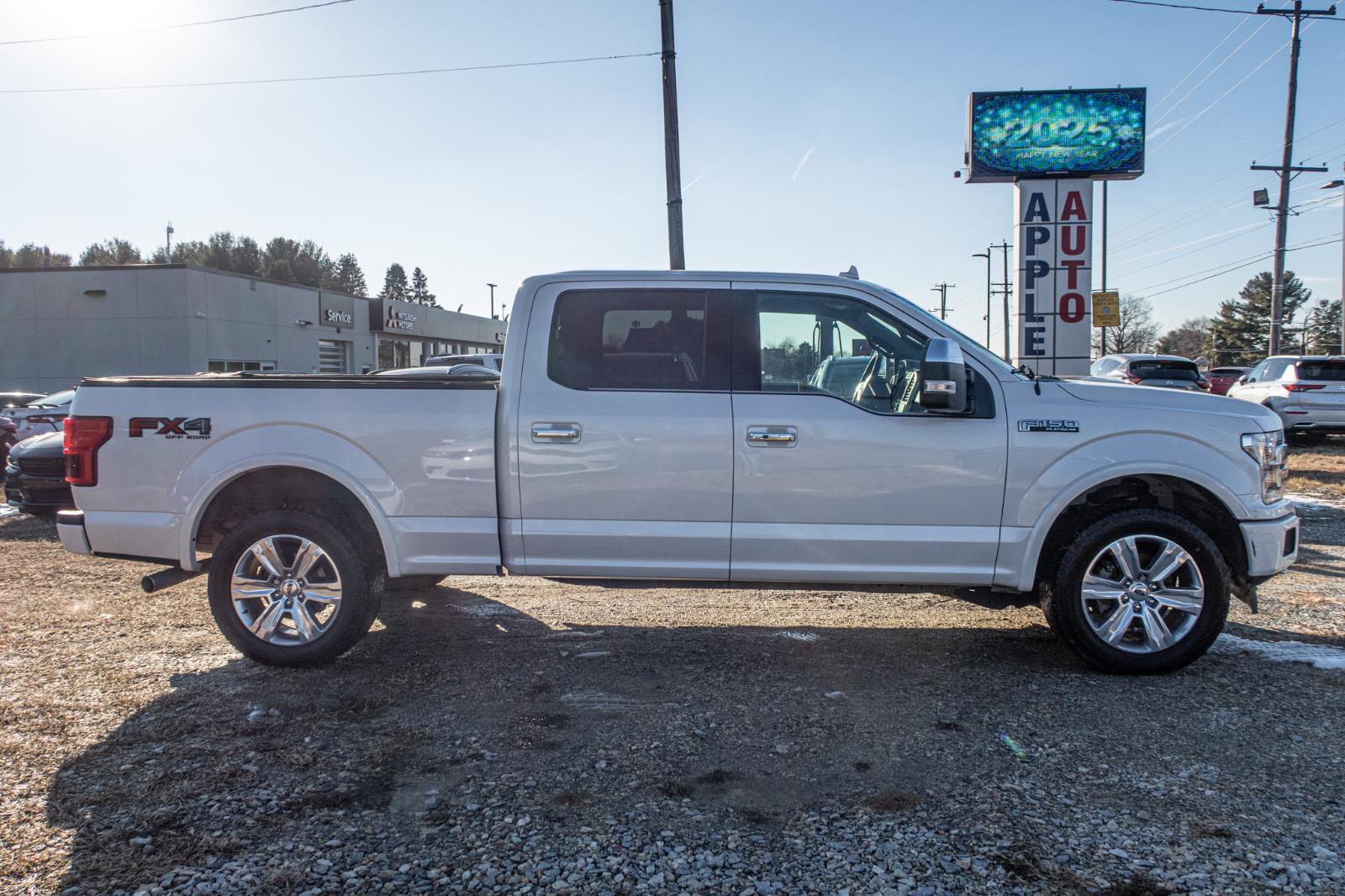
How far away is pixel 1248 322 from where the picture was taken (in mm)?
83125

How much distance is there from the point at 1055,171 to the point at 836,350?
10491 millimetres

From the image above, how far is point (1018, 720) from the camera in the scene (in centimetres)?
396

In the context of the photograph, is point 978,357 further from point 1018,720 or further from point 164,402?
point 164,402

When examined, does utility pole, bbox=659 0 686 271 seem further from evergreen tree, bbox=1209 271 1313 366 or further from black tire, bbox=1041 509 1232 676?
evergreen tree, bbox=1209 271 1313 366

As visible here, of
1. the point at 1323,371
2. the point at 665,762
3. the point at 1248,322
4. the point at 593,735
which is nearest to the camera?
the point at 665,762

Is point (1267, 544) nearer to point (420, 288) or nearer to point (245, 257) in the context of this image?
point (245, 257)

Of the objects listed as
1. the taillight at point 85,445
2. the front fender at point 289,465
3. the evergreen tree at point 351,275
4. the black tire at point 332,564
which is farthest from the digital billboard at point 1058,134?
the evergreen tree at point 351,275

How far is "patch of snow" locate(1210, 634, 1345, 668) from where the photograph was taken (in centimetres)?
479

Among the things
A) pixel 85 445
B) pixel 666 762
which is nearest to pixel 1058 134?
pixel 666 762

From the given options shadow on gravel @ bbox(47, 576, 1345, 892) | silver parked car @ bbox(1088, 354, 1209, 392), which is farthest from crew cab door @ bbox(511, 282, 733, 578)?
silver parked car @ bbox(1088, 354, 1209, 392)

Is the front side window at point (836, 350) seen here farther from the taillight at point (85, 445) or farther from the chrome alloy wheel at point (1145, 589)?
the taillight at point (85, 445)

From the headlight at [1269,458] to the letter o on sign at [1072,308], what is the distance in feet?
30.5

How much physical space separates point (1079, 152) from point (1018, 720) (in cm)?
1173

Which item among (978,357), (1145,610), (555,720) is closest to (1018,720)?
(1145,610)
